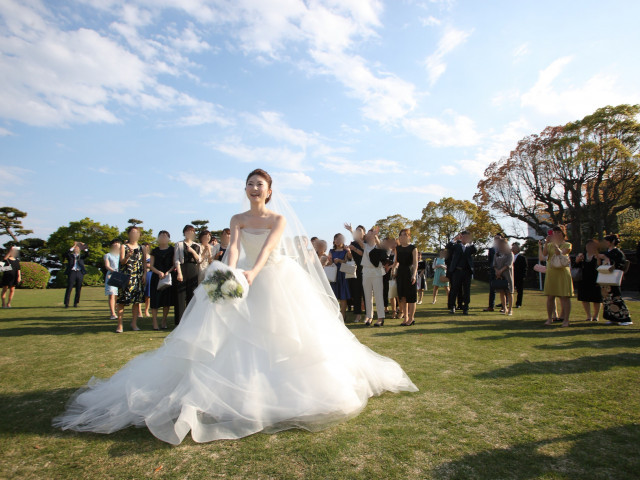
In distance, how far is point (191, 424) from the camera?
296cm

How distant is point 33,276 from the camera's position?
26484mm

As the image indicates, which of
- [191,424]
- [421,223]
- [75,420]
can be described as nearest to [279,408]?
[191,424]

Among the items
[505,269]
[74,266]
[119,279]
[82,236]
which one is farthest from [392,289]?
[82,236]

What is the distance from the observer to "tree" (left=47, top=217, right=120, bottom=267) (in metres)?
34.7

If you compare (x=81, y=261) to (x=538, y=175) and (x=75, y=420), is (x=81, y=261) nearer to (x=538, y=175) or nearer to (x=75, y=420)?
(x=75, y=420)

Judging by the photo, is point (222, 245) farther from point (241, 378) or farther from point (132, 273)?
point (241, 378)

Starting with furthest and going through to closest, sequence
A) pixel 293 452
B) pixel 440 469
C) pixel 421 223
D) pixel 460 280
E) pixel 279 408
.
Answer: pixel 421 223 < pixel 460 280 < pixel 279 408 < pixel 293 452 < pixel 440 469

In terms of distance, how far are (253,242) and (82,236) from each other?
37.5m

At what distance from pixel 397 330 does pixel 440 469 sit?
5718 millimetres

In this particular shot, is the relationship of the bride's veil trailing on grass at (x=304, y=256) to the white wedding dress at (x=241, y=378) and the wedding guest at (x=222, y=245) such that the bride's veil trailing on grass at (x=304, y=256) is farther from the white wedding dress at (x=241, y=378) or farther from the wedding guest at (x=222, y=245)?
the wedding guest at (x=222, y=245)

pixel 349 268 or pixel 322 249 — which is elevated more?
pixel 322 249

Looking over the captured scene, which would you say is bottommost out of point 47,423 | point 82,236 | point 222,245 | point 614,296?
point 47,423

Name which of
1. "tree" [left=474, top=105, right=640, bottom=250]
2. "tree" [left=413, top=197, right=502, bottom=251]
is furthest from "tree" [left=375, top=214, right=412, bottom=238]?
"tree" [left=474, top=105, right=640, bottom=250]

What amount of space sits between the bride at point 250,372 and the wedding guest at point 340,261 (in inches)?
232
